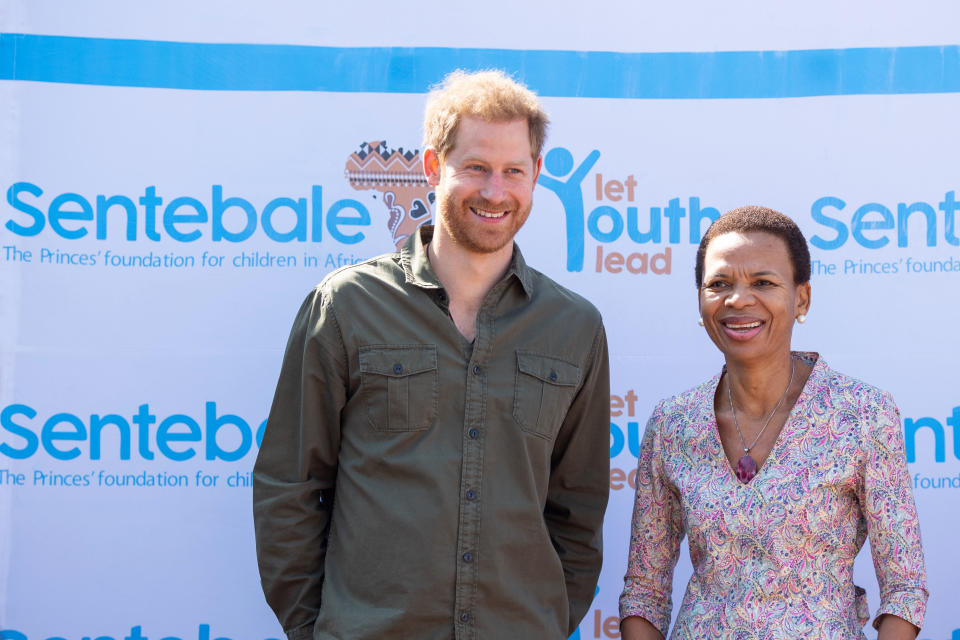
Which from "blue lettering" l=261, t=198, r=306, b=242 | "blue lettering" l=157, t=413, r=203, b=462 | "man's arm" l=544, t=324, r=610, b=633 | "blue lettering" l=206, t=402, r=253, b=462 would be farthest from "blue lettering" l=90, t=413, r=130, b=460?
"man's arm" l=544, t=324, r=610, b=633

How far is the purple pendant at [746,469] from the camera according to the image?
2213mm

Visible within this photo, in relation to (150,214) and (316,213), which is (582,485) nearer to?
(316,213)

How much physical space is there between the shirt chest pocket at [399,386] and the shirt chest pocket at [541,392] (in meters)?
0.21

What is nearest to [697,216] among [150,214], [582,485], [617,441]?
[617,441]

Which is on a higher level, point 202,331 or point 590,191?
point 590,191

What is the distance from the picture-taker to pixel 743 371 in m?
2.34

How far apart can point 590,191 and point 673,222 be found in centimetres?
32

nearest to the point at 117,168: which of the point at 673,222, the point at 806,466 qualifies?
the point at 673,222

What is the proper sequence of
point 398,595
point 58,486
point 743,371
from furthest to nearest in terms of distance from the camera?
point 58,486
point 743,371
point 398,595

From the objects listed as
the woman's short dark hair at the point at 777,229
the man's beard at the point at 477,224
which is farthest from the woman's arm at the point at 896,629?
the man's beard at the point at 477,224

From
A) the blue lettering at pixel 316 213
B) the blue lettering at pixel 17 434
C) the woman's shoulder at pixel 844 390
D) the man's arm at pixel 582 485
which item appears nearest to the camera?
the woman's shoulder at pixel 844 390

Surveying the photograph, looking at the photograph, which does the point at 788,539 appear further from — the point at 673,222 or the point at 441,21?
the point at 441,21

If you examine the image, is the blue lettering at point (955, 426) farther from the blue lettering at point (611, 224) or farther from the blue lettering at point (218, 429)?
the blue lettering at point (218, 429)

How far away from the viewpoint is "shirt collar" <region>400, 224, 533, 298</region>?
229cm
